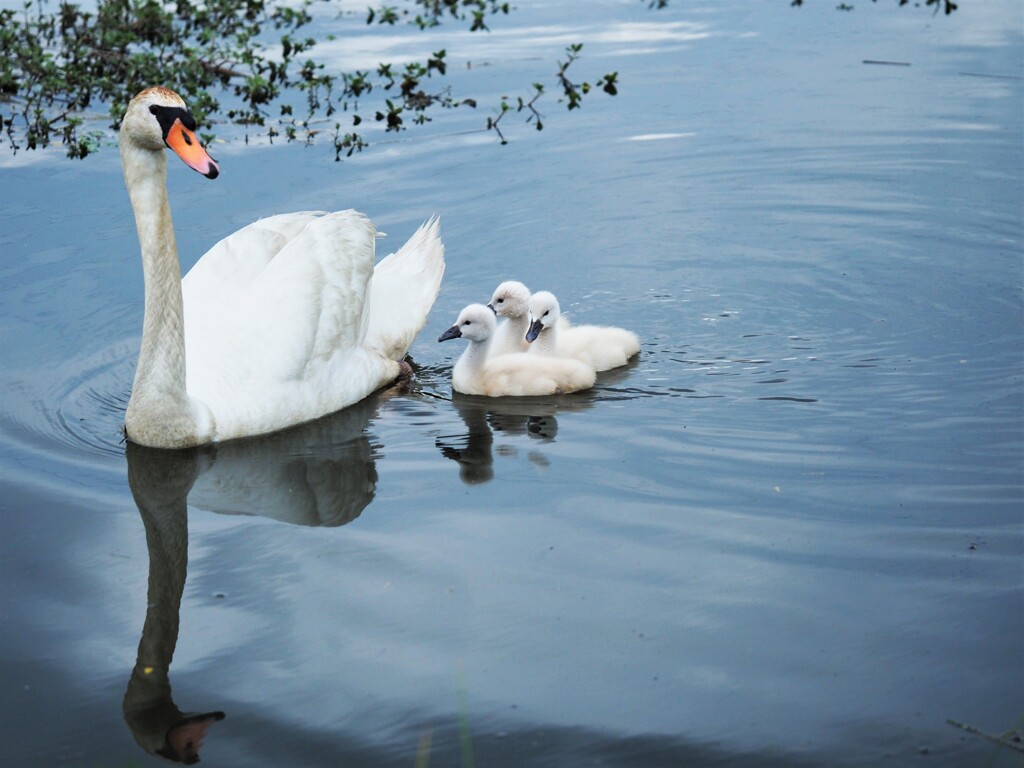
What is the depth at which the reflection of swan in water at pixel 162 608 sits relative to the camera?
4.73 metres

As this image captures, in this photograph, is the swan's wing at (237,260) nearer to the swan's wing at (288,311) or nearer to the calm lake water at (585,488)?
the swan's wing at (288,311)

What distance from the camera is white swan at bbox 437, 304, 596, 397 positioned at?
8062mm

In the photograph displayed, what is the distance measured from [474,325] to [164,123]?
2.34 m

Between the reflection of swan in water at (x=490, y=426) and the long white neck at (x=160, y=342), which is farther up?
the long white neck at (x=160, y=342)

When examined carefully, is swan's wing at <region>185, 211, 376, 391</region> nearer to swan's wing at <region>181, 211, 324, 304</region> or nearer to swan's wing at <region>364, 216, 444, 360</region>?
swan's wing at <region>181, 211, 324, 304</region>

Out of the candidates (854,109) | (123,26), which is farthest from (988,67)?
(123,26)

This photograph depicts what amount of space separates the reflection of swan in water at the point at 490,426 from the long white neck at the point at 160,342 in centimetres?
139

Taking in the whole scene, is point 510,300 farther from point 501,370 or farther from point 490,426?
point 490,426

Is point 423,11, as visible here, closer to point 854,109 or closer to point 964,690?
point 854,109

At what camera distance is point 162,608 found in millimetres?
5586

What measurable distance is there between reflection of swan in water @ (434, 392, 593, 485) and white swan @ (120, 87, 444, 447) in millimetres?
759

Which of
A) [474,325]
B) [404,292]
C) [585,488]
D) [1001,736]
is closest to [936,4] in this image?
[404,292]

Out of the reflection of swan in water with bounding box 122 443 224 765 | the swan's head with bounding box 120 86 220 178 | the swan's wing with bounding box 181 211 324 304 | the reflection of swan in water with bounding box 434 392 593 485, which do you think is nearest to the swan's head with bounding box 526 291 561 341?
the reflection of swan in water with bounding box 434 392 593 485

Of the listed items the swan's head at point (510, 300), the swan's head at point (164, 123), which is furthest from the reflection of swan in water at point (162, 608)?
the swan's head at point (510, 300)
